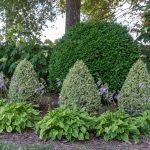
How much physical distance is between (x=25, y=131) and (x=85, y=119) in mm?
810

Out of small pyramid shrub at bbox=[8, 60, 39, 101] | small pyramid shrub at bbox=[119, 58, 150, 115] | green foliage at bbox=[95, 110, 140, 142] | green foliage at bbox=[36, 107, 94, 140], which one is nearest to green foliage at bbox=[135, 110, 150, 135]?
green foliage at bbox=[95, 110, 140, 142]

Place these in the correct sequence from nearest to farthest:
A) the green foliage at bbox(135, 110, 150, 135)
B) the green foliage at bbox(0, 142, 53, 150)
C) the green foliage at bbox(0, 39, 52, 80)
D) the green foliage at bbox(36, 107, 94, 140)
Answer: the green foliage at bbox(0, 142, 53, 150)
the green foliage at bbox(36, 107, 94, 140)
the green foliage at bbox(135, 110, 150, 135)
the green foliage at bbox(0, 39, 52, 80)

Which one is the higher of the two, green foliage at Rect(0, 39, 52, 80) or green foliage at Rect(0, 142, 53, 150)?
green foliage at Rect(0, 39, 52, 80)

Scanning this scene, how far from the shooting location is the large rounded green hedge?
577cm

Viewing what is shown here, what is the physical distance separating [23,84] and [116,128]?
184 cm

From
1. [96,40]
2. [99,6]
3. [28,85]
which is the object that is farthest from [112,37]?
[99,6]

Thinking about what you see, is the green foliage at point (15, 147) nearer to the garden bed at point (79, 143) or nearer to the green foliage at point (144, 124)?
the garden bed at point (79, 143)

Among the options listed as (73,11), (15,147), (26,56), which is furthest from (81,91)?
(73,11)

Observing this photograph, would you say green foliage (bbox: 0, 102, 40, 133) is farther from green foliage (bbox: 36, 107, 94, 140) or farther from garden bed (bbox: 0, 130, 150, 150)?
green foliage (bbox: 36, 107, 94, 140)

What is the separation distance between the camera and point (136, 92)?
5.01 meters

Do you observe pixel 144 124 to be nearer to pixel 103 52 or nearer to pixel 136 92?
pixel 136 92

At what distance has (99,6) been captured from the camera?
43.7 feet

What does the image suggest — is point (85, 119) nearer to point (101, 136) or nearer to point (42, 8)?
point (101, 136)

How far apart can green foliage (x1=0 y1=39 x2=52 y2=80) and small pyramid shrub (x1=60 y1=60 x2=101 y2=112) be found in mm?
2097
